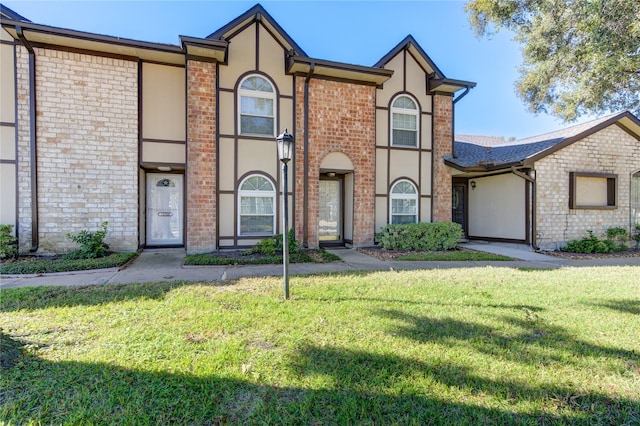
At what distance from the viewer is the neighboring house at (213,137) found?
749cm

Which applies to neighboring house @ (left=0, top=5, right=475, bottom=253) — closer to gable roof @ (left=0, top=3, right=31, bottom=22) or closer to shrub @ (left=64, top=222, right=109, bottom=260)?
gable roof @ (left=0, top=3, right=31, bottom=22)

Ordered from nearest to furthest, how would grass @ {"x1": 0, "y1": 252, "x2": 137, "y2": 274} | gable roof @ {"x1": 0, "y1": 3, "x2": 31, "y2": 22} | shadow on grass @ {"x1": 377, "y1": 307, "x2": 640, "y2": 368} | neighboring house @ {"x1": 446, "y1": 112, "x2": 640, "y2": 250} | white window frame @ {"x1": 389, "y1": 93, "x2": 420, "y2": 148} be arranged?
shadow on grass @ {"x1": 377, "y1": 307, "x2": 640, "y2": 368} → grass @ {"x1": 0, "y1": 252, "x2": 137, "y2": 274} → gable roof @ {"x1": 0, "y1": 3, "x2": 31, "y2": 22} → neighboring house @ {"x1": 446, "y1": 112, "x2": 640, "y2": 250} → white window frame @ {"x1": 389, "y1": 93, "x2": 420, "y2": 148}

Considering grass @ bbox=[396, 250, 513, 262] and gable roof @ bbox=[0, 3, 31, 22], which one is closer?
gable roof @ bbox=[0, 3, 31, 22]

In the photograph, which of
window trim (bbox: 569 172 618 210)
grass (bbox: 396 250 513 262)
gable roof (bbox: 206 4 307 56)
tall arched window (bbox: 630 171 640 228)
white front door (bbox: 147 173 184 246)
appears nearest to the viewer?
grass (bbox: 396 250 513 262)

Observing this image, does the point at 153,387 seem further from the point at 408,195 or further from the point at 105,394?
the point at 408,195

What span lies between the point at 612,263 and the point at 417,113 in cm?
682

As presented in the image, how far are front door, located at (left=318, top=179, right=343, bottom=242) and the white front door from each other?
449cm

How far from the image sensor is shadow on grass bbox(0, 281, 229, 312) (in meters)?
4.05

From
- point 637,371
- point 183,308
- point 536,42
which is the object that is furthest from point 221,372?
point 536,42

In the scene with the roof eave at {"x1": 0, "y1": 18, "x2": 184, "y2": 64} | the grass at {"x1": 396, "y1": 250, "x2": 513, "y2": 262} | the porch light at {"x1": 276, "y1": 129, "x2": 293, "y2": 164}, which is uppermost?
the roof eave at {"x1": 0, "y1": 18, "x2": 184, "y2": 64}

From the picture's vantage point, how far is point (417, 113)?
1037cm

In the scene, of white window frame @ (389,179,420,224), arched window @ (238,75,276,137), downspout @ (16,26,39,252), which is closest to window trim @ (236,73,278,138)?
arched window @ (238,75,276,137)

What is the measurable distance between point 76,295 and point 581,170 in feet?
45.3

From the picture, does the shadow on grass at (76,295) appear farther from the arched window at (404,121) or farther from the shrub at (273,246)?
the arched window at (404,121)
